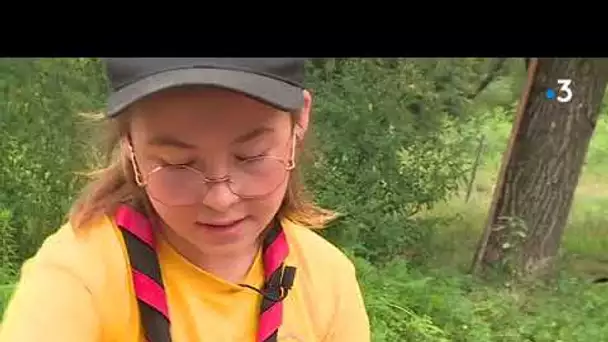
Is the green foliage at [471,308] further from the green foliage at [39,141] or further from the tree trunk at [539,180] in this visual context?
the green foliage at [39,141]

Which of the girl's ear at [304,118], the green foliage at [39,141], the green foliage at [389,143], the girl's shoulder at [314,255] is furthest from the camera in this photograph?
the green foliage at [389,143]

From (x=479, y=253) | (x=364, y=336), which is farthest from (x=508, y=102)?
(x=364, y=336)

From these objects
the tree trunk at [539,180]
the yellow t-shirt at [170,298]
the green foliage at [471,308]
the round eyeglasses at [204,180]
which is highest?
the round eyeglasses at [204,180]

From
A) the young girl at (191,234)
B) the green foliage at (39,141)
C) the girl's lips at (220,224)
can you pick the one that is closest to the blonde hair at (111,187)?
the young girl at (191,234)

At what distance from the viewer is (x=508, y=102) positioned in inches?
205

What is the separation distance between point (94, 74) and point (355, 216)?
1.39 metres

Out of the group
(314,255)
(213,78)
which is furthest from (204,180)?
(314,255)

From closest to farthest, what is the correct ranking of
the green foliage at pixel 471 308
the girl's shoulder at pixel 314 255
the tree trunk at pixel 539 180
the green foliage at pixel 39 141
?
the girl's shoulder at pixel 314 255 → the green foliage at pixel 471 308 → the green foliage at pixel 39 141 → the tree trunk at pixel 539 180

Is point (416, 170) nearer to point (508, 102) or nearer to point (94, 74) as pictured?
point (508, 102)

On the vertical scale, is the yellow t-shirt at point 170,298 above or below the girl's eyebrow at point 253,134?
below

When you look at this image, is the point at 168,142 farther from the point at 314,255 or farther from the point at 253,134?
the point at 314,255

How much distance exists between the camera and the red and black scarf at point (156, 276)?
1201 mm

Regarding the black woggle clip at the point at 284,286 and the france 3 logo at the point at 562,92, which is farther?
the france 3 logo at the point at 562,92

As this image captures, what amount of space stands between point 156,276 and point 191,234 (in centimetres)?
8
